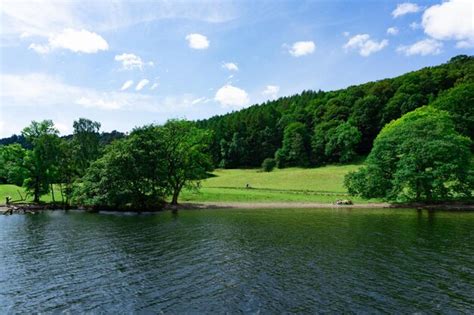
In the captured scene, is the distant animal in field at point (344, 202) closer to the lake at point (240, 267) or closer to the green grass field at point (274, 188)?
the green grass field at point (274, 188)

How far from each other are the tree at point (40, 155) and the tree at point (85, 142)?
7.00m

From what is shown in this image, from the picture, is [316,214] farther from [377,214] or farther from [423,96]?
[423,96]

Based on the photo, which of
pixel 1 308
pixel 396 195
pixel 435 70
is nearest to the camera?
pixel 1 308

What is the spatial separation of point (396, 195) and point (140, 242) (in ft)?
162

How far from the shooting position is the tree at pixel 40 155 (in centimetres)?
7588

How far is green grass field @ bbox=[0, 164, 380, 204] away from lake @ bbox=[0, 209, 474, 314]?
31.9 meters

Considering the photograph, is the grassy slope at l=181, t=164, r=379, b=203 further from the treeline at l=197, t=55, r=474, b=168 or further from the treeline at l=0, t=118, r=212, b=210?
the treeline at l=197, t=55, r=474, b=168

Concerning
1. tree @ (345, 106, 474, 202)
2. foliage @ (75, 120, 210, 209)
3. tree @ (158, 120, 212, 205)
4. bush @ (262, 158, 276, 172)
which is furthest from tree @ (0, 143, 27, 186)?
bush @ (262, 158, 276, 172)

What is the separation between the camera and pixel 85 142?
290 feet

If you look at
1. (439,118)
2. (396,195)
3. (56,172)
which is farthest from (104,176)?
(439,118)

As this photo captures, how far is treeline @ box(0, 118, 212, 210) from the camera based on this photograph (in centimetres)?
6881

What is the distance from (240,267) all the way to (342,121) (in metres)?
115

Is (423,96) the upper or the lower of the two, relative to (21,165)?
upper

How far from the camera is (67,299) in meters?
20.6
